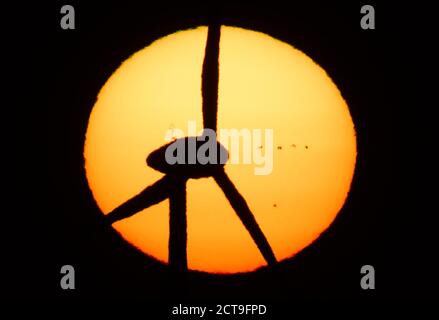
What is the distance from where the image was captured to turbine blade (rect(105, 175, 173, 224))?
4.92 ft

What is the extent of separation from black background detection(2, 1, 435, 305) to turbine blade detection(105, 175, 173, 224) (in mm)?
217

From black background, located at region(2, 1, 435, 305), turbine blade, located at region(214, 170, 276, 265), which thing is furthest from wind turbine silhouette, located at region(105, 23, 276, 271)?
black background, located at region(2, 1, 435, 305)

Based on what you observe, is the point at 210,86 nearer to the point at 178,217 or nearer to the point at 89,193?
the point at 178,217

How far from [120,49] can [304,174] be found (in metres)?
0.77

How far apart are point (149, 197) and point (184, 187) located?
111 millimetres

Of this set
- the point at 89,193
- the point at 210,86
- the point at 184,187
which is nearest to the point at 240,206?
the point at 184,187

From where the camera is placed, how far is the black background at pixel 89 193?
173cm

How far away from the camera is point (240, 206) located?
147 centimetres

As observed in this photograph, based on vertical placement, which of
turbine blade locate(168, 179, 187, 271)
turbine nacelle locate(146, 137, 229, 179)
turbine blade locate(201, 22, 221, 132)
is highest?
turbine blade locate(201, 22, 221, 132)

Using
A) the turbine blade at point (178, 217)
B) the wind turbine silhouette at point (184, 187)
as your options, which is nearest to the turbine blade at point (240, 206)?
the wind turbine silhouette at point (184, 187)

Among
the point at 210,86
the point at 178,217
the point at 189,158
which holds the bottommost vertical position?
the point at 178,217

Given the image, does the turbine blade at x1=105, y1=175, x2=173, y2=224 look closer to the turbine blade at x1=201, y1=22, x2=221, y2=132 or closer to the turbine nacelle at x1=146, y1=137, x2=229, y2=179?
the turbine nacelle at x1=146, y1=137, x2=229, y2=179

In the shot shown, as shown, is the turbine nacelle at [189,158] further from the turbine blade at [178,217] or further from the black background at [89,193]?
the black background at [89,193]
